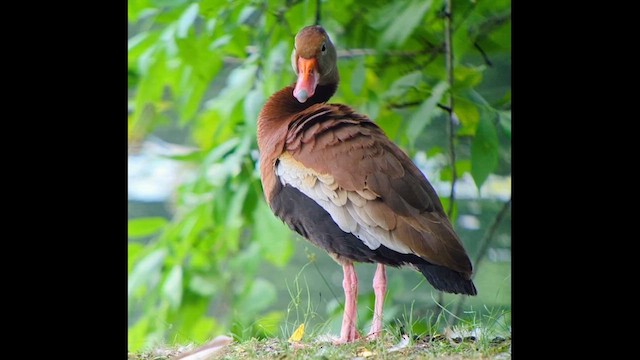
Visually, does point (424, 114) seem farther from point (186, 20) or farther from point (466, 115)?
point (186, 20)

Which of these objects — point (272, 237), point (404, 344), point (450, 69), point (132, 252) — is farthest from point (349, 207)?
point (132, 252)

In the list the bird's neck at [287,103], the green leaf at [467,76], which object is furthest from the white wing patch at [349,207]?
the green leaf at [467,76]

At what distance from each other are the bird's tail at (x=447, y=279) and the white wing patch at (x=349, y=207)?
0.20 ft

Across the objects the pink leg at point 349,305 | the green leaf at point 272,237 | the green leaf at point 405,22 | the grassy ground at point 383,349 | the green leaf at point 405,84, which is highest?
the green leaf at point 405,22

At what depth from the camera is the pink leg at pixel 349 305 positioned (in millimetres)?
1701

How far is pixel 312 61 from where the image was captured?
170 centimetres

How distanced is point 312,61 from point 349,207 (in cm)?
32

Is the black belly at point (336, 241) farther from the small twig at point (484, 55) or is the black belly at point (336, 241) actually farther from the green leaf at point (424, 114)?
the small twig at point (484, 55)

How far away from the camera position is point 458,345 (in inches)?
66.8

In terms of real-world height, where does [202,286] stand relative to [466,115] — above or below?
below

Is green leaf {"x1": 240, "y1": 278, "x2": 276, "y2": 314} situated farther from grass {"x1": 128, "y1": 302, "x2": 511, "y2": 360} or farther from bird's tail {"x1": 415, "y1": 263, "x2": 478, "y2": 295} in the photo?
bird's tail {"x1": 415, "y1": 263, "x2": 478, "y2": 295}

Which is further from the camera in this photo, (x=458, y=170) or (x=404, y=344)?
(x=458, y=170)
